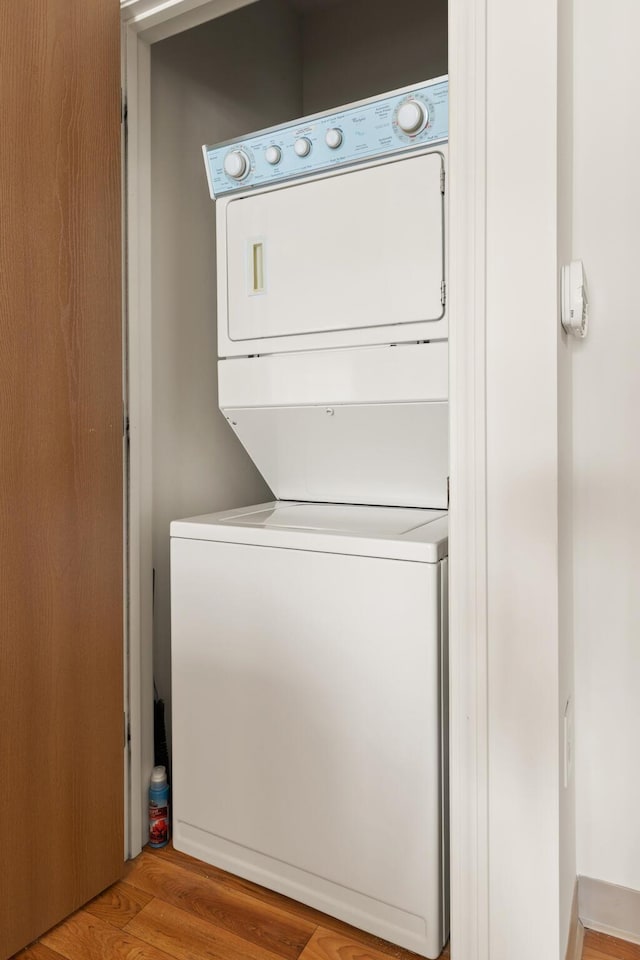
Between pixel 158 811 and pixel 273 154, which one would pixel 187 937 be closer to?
pixel 158 811

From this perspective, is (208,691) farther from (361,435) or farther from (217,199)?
(217,199)

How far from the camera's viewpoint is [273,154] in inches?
61.2

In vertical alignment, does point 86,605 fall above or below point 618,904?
above

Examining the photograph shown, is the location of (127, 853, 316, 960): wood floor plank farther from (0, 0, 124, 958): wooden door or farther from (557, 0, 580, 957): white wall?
(557, 0, 580, 957): white wall

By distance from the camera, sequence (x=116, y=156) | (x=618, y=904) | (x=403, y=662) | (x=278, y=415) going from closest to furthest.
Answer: (x=403, y=662) < (x=618, y=904) < (x=116, y=156) < (x=278, y=415)

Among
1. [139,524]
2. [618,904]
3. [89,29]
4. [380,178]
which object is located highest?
[89,29]

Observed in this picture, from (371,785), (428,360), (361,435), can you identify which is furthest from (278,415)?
(371,785)

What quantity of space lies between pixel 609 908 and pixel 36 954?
1.23 m

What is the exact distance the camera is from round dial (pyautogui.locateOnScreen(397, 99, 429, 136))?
4.44ft

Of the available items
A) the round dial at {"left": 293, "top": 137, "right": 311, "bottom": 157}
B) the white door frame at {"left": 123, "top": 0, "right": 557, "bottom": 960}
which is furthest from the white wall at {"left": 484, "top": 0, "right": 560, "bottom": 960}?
the round dial at {"left": 293, "top": 137, "right": 311, "bottom": 157}

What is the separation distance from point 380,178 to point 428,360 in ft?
1.40

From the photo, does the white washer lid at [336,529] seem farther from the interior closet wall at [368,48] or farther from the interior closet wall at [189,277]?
the interior closet wall at [368,48]

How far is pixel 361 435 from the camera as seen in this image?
1.62m

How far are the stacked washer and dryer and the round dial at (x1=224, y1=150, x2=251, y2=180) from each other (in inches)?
0.4
